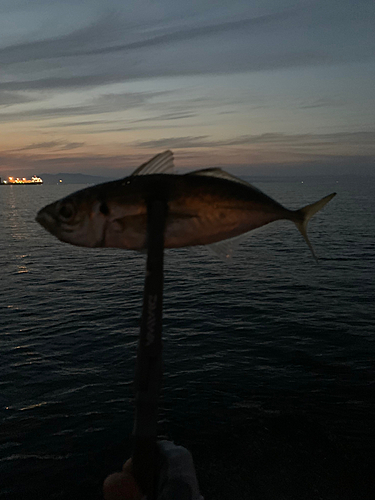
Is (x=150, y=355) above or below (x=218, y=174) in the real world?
below

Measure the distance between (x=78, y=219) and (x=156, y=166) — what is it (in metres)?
0.64

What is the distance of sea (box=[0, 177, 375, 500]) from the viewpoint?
47.4ft

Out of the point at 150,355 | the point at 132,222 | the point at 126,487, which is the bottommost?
the point at 126,487

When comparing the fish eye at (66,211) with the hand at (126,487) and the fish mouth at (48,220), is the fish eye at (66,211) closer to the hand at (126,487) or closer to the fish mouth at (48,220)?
the fish mouth at (48,220)

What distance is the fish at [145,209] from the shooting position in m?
2.56

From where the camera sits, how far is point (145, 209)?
2.59 metres

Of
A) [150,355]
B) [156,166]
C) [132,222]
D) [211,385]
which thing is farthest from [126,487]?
[211,385]

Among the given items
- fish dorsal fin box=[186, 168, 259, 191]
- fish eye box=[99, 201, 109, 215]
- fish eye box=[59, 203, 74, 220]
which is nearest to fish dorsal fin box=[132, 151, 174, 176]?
fish dorsal fin box=[186, 168, 259, 191]

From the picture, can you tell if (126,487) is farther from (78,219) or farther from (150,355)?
(78,219)

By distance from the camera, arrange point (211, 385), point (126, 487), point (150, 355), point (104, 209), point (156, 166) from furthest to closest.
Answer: point (211, 385)
point (126, 487)
point (150, 355)
point (156, 166)
point (104, 209)

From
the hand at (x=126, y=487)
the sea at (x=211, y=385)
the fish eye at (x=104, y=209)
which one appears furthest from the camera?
the sea at (x=211, y=385)

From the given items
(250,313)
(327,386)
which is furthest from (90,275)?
(327,386)

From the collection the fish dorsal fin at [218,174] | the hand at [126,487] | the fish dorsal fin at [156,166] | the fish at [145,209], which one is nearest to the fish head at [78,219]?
the fish at [145,209]

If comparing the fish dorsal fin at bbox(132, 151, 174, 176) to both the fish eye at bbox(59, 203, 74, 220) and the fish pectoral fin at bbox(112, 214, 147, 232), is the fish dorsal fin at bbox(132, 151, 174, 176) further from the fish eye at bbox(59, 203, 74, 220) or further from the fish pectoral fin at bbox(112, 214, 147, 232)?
the fish eye at bbox(59, 203, 74, 220)
